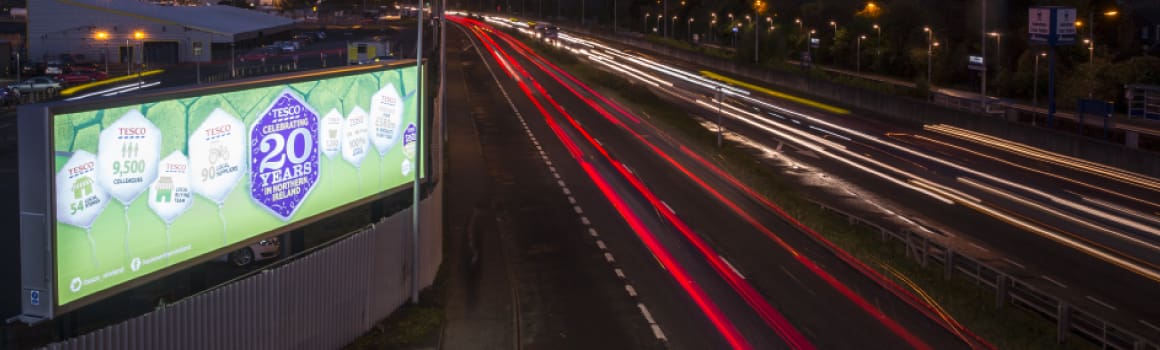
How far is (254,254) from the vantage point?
30359 millimetres

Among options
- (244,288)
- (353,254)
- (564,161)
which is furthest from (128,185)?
(564,161)

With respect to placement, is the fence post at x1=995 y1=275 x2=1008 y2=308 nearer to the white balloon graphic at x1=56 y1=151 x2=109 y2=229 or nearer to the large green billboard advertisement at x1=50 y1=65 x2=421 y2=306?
the large green billboard advertisement at x1=50 y1=65 x2=421 y2=306

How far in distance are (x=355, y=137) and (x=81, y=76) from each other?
59852 millimetres

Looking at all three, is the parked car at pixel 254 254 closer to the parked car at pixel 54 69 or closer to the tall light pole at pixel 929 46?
the parked car at pixel 54 69

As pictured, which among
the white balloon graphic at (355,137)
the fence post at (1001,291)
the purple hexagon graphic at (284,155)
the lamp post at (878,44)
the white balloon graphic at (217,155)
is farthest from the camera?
the lamp post at (878,44)

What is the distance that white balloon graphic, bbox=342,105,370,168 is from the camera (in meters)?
22.6

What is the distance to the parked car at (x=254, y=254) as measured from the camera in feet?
98.0

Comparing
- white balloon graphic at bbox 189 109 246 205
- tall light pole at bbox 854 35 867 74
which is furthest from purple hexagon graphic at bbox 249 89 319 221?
tall light pole at bbox 854 35 867 74

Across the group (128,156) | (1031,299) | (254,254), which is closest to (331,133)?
(128,156)

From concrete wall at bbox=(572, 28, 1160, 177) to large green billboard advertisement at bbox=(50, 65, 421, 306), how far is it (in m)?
37.5

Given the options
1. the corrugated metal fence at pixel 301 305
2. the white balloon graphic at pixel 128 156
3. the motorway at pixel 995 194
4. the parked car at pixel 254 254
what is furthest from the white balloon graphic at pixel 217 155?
the motorway at pixel 995 194

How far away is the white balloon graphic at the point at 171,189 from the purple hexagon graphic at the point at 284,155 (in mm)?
2254

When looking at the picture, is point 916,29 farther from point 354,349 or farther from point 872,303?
point 354,349

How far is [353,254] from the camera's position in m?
21.4
